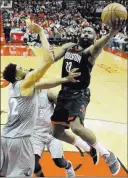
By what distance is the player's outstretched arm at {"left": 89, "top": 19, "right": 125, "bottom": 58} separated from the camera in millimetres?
2645

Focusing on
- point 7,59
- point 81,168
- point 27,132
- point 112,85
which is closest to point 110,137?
point 81,168

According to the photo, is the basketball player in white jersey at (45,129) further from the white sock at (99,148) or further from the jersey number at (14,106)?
the jersey number at (14,106)

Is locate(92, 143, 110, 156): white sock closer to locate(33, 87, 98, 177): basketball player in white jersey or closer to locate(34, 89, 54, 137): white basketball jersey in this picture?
locate(33, 87, 98, 177): basketball player in white jersey

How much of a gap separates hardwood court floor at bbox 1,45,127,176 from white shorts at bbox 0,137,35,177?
102cm

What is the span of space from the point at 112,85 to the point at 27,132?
4846 millimetres

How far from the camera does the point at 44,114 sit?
11.6 feet

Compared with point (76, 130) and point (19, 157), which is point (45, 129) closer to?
point (76, 130)

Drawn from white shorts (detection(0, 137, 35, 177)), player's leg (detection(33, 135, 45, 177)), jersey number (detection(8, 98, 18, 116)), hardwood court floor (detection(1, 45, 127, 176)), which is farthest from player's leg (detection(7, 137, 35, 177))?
hardwood court floor (detection(1, 45, 127, 176))

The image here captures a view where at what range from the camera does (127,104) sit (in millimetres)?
6277

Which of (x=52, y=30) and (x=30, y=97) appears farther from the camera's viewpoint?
(x=52, y=30)

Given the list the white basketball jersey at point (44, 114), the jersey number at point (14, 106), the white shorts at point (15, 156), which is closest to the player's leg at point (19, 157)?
the white shorts at point (15, 156)

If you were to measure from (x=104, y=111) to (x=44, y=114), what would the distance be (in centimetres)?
237

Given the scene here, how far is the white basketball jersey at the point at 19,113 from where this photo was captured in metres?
2.72

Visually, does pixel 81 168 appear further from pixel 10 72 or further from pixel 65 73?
pixel 10 72
